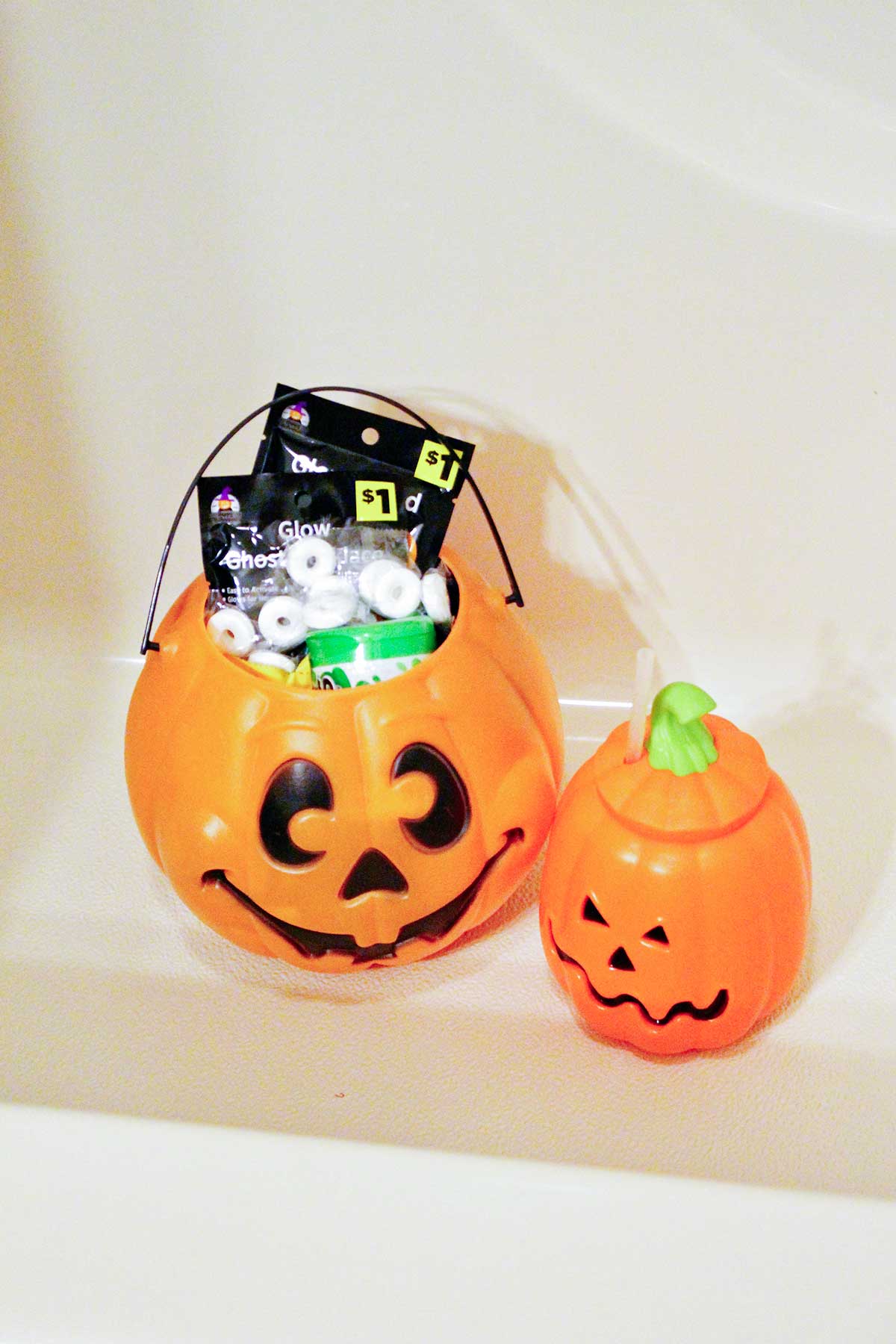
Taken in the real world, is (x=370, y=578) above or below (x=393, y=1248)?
above

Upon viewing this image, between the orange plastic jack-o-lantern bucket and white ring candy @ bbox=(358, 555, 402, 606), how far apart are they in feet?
0.18

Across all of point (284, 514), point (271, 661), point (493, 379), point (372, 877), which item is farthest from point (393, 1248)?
point (493, 379)

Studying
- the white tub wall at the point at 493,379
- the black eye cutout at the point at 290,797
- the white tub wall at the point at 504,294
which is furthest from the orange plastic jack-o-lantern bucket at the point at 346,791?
the white tub wall at the point at 504,294

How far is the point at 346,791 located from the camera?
708 millimetres

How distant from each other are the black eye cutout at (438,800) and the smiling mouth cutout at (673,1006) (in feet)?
0.34

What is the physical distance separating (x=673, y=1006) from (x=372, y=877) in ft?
0.69

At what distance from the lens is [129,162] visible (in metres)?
0.97

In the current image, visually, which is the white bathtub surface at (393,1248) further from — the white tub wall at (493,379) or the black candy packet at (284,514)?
the black candy packet at (284,514)

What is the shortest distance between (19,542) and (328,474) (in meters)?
0.48

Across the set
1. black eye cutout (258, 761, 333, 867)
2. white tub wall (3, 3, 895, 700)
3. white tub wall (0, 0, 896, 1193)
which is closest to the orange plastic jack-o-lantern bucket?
black eye cutout (258, 761, 333, 867)

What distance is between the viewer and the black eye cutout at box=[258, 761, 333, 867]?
0.71 metres

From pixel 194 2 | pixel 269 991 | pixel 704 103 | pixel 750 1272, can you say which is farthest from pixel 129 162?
pixel 750 1272

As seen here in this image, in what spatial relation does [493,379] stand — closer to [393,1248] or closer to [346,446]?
[346,446]

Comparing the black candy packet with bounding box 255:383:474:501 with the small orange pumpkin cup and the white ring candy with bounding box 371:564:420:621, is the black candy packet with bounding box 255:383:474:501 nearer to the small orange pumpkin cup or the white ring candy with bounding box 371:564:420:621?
the white ring candy with bounding box 371:564:420:621
